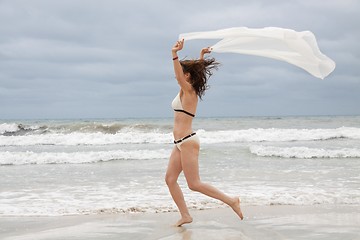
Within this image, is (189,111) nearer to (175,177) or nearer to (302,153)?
(175,177)

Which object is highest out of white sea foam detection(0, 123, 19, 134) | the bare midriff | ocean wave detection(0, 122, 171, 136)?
the bare midriff

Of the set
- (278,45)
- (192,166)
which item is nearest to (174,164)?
(192,166)

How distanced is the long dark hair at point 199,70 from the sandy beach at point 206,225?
170cm

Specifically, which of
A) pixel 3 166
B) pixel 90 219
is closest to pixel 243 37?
pixel 90 219

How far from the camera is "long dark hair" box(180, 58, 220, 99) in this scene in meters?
5.61

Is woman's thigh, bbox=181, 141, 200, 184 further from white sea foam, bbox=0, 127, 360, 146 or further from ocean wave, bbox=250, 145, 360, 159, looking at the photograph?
white sea foam, bbox=0, 127, 360, 146

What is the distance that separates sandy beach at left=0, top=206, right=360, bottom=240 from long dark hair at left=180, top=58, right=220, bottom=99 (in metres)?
1.70

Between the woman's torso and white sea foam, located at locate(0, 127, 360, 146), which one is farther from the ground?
the woman's torso

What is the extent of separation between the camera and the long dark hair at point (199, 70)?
5.61m

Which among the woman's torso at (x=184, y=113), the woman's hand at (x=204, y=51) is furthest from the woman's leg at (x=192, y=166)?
the woman's hand at (x=204, y=51)

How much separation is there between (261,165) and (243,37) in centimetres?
854

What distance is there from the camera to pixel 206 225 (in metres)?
6.07

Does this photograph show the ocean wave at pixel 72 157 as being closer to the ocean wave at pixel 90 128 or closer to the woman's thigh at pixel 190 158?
the woman's thigh at pixel 190 158

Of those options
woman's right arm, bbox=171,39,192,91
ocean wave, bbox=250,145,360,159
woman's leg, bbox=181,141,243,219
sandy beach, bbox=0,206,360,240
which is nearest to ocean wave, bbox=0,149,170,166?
ocean wave, bbox=250,145,360,159
